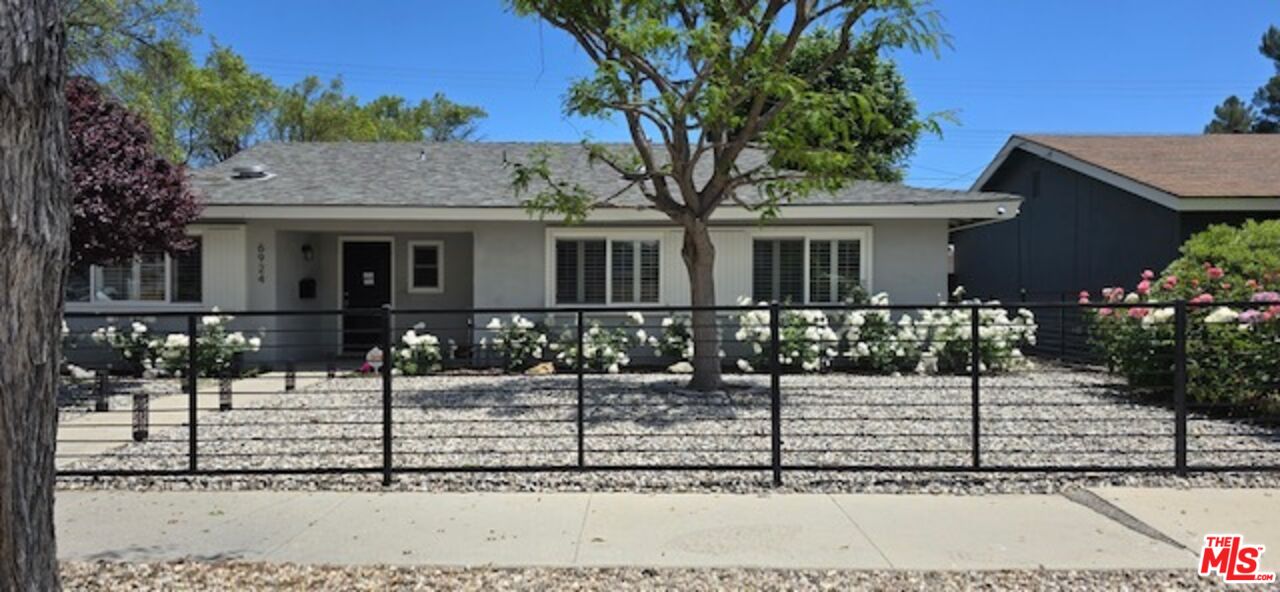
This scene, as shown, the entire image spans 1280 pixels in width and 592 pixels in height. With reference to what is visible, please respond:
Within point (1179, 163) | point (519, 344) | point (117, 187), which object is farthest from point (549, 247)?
point (1179, 163)

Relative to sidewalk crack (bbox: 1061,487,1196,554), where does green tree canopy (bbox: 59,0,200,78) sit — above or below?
above

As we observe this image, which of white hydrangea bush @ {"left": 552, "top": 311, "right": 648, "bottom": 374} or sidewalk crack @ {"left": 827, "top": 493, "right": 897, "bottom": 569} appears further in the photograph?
white hydrangea bush @ {"left": 552, "top": 311, "right": 648, "bottom": 374}

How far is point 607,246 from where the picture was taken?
46.1 feet

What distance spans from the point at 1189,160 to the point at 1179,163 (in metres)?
0.47

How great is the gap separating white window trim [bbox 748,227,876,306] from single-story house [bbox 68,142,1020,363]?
2cm

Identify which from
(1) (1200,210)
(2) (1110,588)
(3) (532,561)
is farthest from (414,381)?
(1) (1200,210)

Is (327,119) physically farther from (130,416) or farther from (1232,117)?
(1232,117)

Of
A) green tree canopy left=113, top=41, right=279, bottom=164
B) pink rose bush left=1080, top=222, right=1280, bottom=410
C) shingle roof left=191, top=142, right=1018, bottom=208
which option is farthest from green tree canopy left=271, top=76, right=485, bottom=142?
pink rose bush left=1080, top=222, right=1280, bottom=410

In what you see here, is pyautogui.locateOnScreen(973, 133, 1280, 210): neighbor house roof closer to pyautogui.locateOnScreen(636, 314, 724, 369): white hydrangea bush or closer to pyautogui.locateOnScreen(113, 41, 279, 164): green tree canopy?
pyautogui.locateOnScreen(636, 314, 724, 369): white hydrangea bush

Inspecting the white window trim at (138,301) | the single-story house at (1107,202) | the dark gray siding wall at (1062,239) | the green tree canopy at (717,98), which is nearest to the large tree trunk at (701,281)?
the green tree canopy at (717,98)

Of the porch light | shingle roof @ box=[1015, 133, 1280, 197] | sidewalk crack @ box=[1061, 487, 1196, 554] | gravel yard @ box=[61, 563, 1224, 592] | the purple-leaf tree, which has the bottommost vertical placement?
gravel yard @ box=[61, 563, 1224, 592]

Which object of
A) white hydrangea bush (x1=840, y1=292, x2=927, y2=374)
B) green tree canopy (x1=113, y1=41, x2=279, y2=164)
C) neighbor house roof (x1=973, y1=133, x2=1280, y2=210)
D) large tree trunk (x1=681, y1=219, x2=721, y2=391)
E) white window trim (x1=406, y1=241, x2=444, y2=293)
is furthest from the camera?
green tree canopy (x1=113, y1=41, x2=279, y2=164)

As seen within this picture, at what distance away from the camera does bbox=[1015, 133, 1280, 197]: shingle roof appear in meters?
13.9

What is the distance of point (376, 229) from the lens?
49.1 ft
